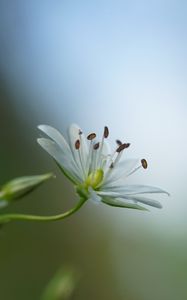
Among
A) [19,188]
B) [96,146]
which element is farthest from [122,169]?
[19,188]

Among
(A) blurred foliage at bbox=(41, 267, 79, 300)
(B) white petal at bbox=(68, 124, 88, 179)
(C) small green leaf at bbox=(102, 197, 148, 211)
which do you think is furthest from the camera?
(B) white petal at bbox=(68, 124, 88, 179)

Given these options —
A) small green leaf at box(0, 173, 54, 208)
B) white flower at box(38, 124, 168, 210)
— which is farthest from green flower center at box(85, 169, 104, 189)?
small green leaf at box(0, 173, 54, 208)

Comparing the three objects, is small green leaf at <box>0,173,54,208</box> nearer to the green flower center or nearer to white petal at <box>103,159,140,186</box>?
the green flower center

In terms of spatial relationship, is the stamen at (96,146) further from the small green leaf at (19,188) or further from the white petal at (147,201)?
the small green leaf at (19,188)

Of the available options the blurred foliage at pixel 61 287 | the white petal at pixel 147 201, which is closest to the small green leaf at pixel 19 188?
the blurred foliage at pixel 61 287

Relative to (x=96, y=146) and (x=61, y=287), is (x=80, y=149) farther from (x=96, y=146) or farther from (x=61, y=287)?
(x=61, y=287)

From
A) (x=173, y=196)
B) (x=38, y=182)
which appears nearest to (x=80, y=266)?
(x=173, y=196)

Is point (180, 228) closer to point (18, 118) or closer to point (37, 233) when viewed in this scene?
point (37, 233)
